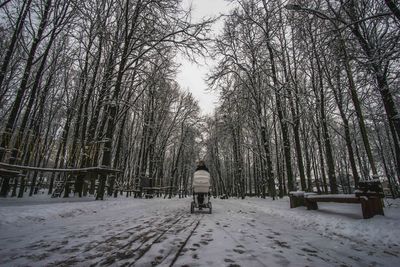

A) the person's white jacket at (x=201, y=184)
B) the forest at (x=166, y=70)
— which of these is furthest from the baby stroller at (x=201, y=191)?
the forest at (x=166, y=70)

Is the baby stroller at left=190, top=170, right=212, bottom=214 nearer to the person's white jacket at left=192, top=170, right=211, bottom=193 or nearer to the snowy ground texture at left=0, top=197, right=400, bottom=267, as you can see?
the person's white jacket at left=192, top=170, right=211, bottom=193

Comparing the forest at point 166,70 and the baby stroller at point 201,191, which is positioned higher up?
the forest at point 166,70

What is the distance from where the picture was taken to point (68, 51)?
52.9ft

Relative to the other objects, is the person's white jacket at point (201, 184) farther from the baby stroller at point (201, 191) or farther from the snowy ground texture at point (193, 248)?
the snowy ground texture at point (193, 248)

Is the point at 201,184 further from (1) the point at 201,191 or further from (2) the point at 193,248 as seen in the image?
(2) the point at 193,248

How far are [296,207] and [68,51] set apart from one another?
18477 millimetres

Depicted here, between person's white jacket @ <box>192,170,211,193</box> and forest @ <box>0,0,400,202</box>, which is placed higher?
forest @ <box>0,0,400,202</box>

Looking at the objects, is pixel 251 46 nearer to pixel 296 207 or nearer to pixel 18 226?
pixel 296 207

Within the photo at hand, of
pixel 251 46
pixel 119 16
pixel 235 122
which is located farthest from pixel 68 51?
pixel 235 122

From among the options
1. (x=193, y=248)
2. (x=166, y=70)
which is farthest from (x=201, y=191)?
(x=166, y=70)

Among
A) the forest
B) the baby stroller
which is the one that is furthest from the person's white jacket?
the forest

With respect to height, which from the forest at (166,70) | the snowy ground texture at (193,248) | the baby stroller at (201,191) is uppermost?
the forest at (166,70)

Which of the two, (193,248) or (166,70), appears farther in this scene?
(166,70)

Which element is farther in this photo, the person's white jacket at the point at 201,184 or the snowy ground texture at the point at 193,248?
the person's white jacket at the point at 201,184
